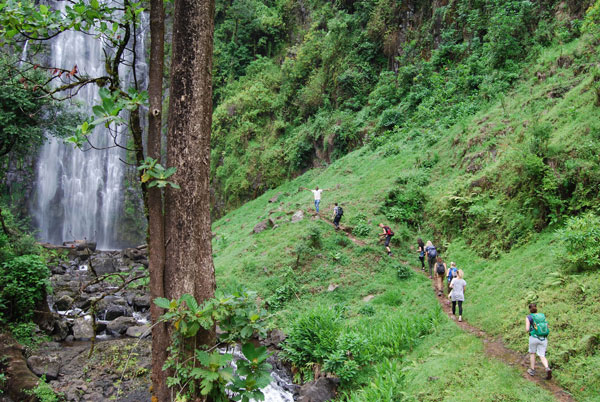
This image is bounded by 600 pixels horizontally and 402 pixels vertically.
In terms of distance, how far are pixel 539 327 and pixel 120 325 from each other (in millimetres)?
11868

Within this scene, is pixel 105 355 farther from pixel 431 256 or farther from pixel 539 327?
Answer: pixel 539 327

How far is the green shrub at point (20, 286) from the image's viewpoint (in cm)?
1020

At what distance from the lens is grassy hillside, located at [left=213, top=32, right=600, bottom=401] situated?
6680mm

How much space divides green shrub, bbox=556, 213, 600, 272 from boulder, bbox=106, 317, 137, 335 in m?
12.4

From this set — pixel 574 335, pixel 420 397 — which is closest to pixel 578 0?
pixel 574 335

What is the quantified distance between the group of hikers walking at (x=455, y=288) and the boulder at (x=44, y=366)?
9583 mm

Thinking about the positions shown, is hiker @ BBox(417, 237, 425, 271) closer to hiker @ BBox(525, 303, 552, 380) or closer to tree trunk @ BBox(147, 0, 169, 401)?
hiker @ BBox(525, 303, 552, 380)

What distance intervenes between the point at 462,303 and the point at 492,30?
1425cm

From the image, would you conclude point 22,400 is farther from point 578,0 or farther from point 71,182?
point 71,182

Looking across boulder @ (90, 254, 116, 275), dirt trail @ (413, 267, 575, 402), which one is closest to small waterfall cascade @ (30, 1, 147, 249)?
boulder @ (90, 254, 116, 275)

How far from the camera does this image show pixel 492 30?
1764cm

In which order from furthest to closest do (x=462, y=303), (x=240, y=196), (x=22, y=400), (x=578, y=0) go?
(x=240, y=196), (x=578, y=0), (x=462, y=303), (x=22, y=400)

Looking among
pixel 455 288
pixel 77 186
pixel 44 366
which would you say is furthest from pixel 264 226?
pixel 77 186

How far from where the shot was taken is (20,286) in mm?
10344
